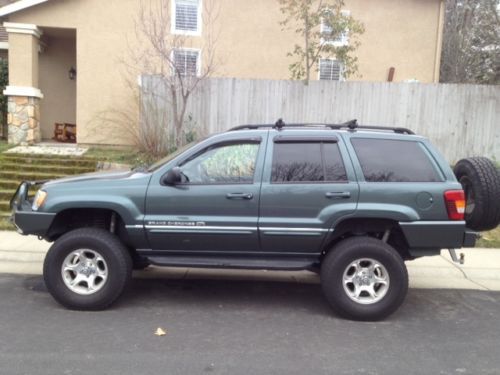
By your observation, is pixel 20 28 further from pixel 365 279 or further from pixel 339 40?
pixel 365 279

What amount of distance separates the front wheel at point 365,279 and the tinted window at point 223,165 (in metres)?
1.21

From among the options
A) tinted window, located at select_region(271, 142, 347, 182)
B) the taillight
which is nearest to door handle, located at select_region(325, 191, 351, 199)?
tinted window, located at select_region(271, 142, 347, 182)

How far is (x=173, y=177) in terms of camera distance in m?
5.04

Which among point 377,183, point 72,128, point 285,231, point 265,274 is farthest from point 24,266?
point 72,128

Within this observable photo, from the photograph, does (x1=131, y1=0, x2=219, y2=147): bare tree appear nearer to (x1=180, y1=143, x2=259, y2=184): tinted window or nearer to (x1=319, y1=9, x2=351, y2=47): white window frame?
(x1=319, y1=9, x2=351, y2=47): white window frame

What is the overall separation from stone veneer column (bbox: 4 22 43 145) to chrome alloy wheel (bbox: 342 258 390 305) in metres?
10.3

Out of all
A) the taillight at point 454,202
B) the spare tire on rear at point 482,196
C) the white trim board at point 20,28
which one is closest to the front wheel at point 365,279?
the taillight at point 454,202

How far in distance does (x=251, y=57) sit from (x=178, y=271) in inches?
338

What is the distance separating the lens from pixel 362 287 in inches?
199

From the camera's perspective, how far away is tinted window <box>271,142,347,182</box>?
16.9 ft

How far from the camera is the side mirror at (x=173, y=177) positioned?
504cm

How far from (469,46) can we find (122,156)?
18268 mm

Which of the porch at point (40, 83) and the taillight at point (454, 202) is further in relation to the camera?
the porch at point (40, 83)

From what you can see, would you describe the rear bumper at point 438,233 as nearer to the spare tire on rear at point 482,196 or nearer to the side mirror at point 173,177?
the spare tire on rear at point 482,196
